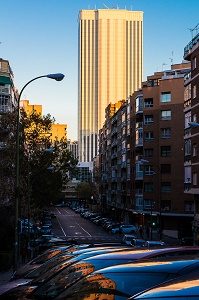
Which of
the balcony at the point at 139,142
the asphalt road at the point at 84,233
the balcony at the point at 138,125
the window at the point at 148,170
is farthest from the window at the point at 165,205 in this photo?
the balcony at the point at 138,125

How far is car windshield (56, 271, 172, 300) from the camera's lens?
19.0 feet

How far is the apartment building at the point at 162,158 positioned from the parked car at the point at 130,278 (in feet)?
230

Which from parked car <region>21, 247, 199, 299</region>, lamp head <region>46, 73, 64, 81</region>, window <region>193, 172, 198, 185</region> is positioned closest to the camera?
parked car <region>21, 247, 199, 299</region>

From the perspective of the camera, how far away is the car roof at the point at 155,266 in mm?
5926

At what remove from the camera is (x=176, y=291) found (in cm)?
416

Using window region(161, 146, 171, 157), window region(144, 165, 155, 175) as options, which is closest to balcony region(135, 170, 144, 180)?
window region(144, 165, 155, 175)

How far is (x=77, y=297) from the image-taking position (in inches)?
244

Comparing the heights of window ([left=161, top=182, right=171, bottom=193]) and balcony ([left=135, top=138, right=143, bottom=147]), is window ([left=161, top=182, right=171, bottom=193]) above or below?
below

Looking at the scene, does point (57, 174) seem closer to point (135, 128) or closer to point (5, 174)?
point (5, 174)

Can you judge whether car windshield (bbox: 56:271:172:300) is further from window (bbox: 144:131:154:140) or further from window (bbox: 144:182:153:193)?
window (bbox: 144:131:154:140)

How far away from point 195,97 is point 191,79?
2.26 meters

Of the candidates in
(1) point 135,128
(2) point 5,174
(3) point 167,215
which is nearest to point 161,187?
(3) point 167,215

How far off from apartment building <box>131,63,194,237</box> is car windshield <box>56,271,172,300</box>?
70069 mm

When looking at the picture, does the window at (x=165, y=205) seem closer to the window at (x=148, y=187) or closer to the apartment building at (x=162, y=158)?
the apartment building at (x=162, y=158)
